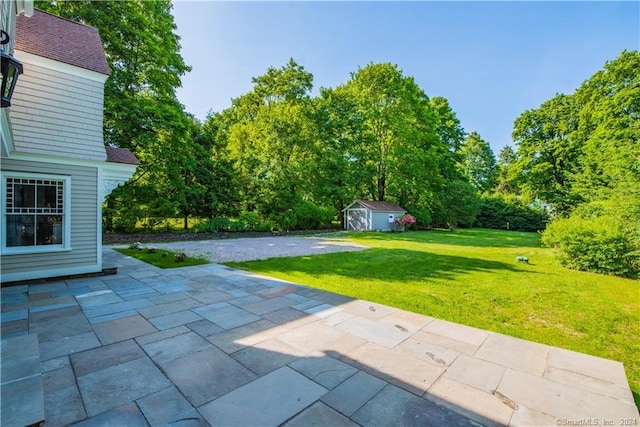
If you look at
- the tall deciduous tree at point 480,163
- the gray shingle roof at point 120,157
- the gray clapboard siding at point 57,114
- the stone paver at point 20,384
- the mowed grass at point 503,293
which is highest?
the tall deciduous tree at point 480,163

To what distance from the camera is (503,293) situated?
17.8ft

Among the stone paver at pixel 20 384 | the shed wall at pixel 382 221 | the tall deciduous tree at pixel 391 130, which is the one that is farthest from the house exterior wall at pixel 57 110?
the tall deciduous tree at pixel 391 130

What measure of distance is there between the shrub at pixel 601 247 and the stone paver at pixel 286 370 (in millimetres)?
→ 6924

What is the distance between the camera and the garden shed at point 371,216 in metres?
20.9

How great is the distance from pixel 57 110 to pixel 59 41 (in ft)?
5.61

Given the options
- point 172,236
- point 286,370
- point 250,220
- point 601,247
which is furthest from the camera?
point 250,220

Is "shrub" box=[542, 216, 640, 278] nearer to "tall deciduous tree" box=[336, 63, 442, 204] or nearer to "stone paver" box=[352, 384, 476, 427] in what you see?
"stone paver" box=[352, 384, 476, 427]

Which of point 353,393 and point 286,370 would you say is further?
point 286,370

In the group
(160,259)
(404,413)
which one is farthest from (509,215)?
(404,413)

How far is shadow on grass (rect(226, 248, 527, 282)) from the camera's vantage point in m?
6.88

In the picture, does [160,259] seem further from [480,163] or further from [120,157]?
[480,163]

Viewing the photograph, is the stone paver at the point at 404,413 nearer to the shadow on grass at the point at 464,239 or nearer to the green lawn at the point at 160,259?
the green lawn at the point at 160,259

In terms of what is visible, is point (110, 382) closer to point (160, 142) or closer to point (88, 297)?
point (88, 297)

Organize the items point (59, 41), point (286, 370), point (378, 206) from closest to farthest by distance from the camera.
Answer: point (286, 370) → point (59, 41) → point (378, 206)
